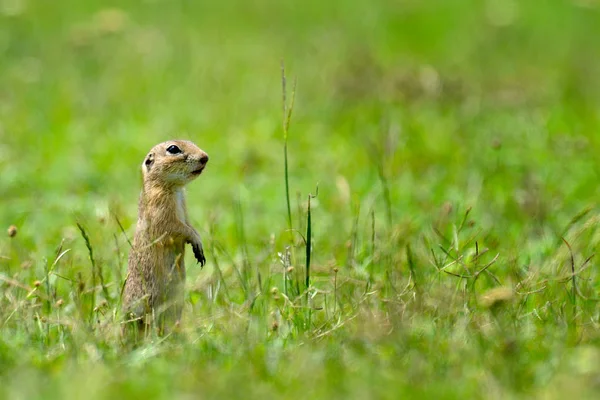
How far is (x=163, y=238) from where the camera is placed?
4281mm

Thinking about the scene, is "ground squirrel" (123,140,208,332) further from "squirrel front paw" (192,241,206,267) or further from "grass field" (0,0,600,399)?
"grass field" (0,0,600,399)

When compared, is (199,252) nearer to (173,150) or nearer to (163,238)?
(163,238)

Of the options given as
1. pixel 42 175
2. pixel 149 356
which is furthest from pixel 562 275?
pixel 42 175

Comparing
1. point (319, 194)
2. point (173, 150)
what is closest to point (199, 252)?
point (173, 150)

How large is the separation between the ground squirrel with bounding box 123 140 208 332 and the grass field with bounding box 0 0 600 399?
108 millimetres

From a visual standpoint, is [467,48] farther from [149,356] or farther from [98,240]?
[149,356]

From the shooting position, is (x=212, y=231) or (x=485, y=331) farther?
(x=212, y=231)

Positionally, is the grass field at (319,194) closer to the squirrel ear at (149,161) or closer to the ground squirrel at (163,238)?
the ground squirrel at (163,238)

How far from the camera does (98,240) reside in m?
5.73

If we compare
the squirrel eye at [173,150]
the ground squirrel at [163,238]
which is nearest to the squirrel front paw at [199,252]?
the ground squirrel at [163,238]

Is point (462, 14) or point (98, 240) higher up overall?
point (462, 14)

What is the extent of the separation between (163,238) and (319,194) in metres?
2.39

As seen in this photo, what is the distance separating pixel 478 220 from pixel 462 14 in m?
6.16

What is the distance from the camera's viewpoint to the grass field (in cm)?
350
